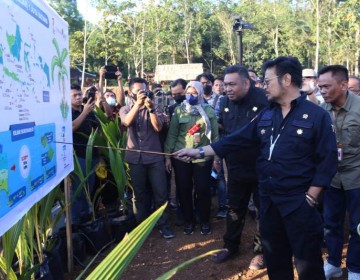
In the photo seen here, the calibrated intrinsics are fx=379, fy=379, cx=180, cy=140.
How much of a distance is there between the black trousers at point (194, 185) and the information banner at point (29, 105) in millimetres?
1641

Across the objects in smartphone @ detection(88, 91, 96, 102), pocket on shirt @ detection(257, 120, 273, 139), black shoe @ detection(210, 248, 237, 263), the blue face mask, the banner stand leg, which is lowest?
black shoe @ detection(210, 248, 237, 263)

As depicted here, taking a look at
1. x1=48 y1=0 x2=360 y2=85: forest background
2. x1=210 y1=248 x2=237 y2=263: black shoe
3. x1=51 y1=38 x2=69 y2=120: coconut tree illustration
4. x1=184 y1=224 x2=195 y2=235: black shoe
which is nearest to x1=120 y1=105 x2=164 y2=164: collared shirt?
x1=184 y1=224 x2=195 y2=235: black shoe

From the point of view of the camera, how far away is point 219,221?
430 centimetres

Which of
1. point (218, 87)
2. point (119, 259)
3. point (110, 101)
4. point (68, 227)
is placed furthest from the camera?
point (218, 87)

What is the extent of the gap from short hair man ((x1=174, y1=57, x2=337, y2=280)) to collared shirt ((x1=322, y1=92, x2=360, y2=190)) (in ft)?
2.07

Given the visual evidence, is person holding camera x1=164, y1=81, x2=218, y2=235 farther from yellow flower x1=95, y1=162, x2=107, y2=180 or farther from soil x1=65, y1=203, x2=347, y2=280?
yellow flower x1=95, y1=162, x2=107, y2=180

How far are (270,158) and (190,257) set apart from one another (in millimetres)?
1538

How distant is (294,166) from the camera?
215 centimetres

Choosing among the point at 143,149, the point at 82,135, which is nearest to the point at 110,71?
the point at 82,135

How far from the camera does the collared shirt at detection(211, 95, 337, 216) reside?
2.11 m

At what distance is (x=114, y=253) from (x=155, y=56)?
1364 inches

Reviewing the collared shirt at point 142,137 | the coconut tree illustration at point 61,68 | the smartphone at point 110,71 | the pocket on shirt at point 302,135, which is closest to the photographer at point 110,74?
the smartphone at point 110,71

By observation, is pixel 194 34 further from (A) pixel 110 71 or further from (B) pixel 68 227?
(B) pixel 68 227

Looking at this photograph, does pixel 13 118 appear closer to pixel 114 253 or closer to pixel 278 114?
pixel 114 253
